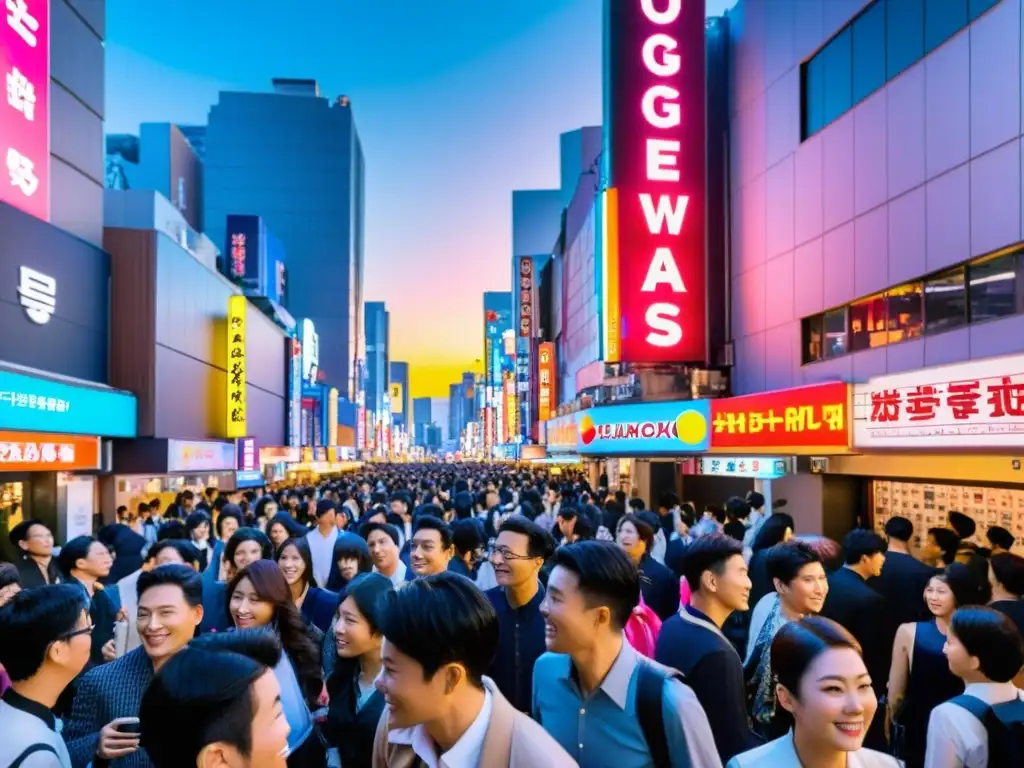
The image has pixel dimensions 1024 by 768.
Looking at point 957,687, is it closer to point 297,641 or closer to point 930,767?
point 930,767

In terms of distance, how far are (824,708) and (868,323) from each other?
39.6ft

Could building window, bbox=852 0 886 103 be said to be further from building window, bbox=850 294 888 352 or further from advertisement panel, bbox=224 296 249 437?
advertisement panel, bbox=224 296 249 437

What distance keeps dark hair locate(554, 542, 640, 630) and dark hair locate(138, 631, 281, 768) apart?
1275mm

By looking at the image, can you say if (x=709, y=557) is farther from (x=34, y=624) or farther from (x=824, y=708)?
(x=34, y=624)

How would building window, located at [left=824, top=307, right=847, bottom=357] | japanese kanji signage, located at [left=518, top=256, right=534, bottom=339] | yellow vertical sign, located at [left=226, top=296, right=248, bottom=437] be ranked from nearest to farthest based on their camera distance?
building window, located at [left=824, top=307, right=847, bottom=357]
yellow vertical sign, located at [left=226, top=296, right=248, bottom=437]
japanese kanji signage, located at [left=518, top=256, right=534, bottom=339]

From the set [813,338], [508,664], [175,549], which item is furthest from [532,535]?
[813,338]

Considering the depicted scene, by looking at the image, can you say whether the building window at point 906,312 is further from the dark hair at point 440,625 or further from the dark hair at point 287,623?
the dark hair at point 440,625

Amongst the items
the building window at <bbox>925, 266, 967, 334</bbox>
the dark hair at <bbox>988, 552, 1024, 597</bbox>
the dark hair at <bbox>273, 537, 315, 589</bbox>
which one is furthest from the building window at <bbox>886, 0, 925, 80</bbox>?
the dark hair at <bbox>273, 537, 315, 589</bbox>

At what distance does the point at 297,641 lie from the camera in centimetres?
437

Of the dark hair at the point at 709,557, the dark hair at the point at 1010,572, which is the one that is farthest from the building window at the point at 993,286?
the dark hair at the point at 709,557

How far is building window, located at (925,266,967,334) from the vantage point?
10.7 meters

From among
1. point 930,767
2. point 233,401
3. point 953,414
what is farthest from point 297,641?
point 233,401

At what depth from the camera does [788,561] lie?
432 cm

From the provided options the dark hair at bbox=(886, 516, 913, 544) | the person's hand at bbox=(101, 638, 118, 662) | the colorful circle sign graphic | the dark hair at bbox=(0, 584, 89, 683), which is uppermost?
the colorful circle sign graphic
